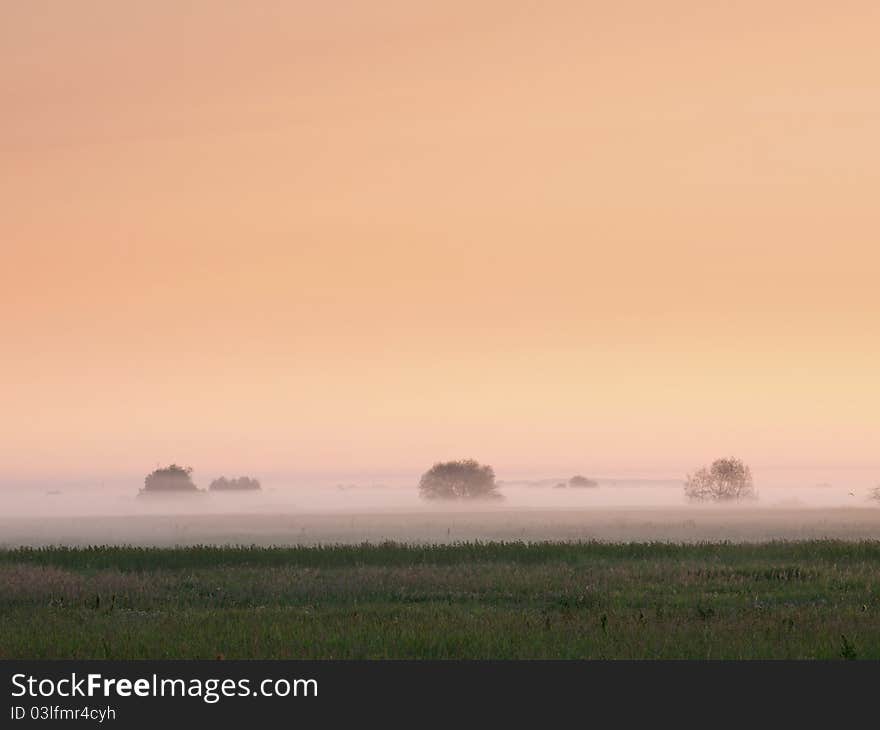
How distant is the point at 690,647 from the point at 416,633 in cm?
505

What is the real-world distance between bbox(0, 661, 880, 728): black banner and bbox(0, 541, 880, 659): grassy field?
83.7 inches

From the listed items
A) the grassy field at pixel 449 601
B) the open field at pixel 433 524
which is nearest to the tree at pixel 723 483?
the open field at pixel 433 524

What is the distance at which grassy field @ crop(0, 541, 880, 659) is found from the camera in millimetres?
22469

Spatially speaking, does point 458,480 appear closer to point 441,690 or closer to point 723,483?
point 723,483

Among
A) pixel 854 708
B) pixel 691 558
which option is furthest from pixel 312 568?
pixel 854 708

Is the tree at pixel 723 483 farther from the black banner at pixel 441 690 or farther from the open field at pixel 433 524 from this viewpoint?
the black banner at pixel 441 690

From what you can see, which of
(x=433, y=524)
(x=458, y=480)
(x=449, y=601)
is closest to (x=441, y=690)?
(x=449, y=601)

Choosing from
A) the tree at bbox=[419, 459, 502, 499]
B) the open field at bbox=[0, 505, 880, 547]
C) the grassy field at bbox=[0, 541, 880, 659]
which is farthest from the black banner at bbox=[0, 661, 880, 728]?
the tree at bbox=[419, 459, 502, 499]

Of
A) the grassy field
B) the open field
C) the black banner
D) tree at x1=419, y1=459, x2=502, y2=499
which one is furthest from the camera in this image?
tree at x1=419, y1=459, x2=502, y2=499

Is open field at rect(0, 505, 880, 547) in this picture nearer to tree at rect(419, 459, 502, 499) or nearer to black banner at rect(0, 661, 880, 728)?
tree at rect(419, 459, 502, 499)

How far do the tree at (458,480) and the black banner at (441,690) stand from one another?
155 meters

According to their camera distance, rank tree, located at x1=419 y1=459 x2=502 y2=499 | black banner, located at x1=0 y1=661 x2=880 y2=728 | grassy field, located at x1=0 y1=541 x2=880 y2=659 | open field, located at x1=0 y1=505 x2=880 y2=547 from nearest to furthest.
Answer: black banner, located at x1=0 y1=661 x2=880 y2=728
grassy field, located at x1=0 y1=541 x2=880 y2=659
open field, located at x1=0 y1=505 x2=880 y2=547
tree, located at x1=419 y1=459 x2=502 y2=499

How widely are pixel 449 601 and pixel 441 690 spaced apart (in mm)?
13815

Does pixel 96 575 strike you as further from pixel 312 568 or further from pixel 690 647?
pixel 690 647
